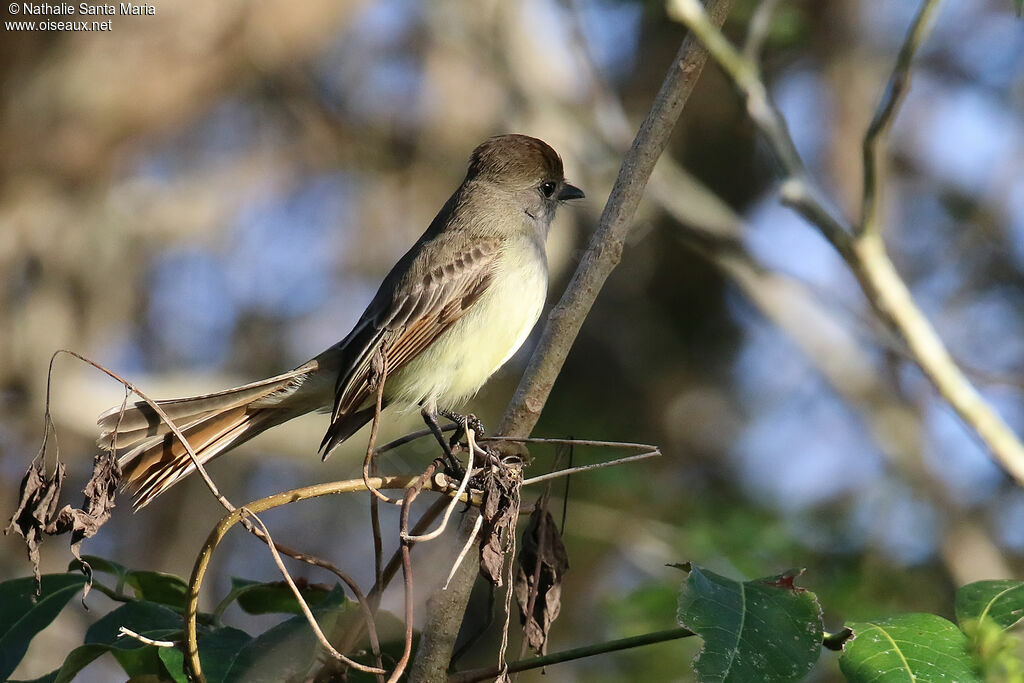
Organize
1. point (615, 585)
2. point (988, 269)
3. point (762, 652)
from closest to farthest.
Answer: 1. point (762, 652)
2. point (988, 269)
3. point (615, 585)

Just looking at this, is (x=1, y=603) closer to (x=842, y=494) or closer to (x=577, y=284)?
(x=577, y=284)

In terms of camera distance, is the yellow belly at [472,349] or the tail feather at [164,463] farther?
the yellow belly at [472,349]

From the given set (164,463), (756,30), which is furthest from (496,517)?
(756,30)

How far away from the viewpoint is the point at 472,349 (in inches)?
158

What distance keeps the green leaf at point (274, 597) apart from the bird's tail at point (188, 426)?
34 cm

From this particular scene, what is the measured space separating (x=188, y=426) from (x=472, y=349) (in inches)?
44.8

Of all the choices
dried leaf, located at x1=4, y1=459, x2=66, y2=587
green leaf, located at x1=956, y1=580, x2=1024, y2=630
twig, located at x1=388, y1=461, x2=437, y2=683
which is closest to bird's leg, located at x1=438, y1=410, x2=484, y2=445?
twig, located at x1=388, y1=461, x2=437, y2=683

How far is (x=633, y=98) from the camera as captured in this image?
29.6 feet

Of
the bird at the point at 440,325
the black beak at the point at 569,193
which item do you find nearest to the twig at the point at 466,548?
the bird at the point at 440,325

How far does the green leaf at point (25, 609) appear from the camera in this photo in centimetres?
222

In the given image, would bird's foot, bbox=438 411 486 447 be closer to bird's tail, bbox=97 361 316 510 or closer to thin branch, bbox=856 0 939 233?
bird's tail, bbox=97 361 316 510

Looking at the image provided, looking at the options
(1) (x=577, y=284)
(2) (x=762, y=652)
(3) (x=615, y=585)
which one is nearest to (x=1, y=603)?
(1) (x=577, y=284)

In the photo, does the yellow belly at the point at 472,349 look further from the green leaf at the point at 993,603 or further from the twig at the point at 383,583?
the green leaf at the point at 993,603

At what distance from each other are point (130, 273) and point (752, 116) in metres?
6.71
